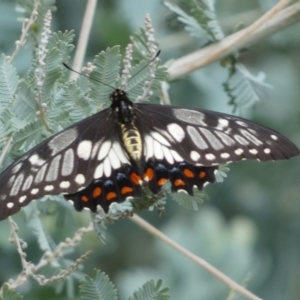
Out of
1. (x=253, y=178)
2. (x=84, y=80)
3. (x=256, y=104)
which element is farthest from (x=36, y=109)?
(x=253, y=178)

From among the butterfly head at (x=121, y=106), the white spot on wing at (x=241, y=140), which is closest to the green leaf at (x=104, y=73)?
the butterfly head at (x=121, y=106)

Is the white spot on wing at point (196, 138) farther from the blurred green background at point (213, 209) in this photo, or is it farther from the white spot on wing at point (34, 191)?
the blurred green background at point (213, 209)

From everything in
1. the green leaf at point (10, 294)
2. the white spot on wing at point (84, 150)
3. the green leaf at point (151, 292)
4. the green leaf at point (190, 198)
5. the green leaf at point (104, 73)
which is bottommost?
the green leaf at point (151, 292)

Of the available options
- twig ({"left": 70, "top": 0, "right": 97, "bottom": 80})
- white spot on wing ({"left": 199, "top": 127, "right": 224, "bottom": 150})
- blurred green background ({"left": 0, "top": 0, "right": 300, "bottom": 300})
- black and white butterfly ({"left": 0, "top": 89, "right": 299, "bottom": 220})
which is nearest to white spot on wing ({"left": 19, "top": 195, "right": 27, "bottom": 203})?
black and white butterfly ({"left": 0, "top": 89, "right": 299, "bottom": 220})

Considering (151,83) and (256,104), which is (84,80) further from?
(256,104)

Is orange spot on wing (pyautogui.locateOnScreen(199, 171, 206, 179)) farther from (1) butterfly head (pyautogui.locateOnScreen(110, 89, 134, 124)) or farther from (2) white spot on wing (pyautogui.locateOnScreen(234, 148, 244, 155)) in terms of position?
(1) butterfly head (pyautogui.locateOnScreen(110, 89, 134, 124))

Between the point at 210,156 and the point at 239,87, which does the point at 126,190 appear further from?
the point at 239,87

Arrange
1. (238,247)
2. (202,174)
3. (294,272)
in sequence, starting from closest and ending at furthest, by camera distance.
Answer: (202,174) < (238,247) < (294,272)

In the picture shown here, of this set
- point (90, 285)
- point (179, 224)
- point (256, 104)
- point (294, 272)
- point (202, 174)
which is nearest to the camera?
point (90, 285)
